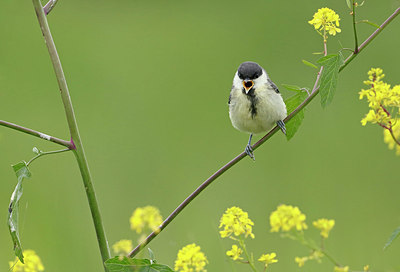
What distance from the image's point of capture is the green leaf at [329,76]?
1.60 meters

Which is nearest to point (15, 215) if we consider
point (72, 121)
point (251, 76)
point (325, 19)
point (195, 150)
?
point (72, 121)

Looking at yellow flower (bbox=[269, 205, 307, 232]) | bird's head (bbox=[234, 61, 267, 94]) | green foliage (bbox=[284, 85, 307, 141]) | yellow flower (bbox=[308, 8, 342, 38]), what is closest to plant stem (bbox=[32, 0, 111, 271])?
yellow flower (bbox=[269, 205, 307, 232])

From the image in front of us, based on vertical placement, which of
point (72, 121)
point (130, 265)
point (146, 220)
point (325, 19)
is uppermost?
point (325, 19)


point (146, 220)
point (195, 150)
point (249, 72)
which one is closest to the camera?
point (146, 220)

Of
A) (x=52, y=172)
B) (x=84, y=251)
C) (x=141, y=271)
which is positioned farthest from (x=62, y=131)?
(x=141, y=271)

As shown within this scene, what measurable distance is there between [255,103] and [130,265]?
3.48 ft

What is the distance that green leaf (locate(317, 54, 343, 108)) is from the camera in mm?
1596

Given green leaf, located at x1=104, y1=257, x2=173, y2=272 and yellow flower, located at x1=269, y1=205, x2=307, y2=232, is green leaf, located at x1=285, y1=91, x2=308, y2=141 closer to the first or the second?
yellow flower, located at x1=269, y1=205, x2=307, y2=232

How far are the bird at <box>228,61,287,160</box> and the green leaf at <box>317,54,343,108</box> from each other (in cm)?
75

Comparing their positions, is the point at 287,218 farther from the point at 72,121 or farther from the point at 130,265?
the point at 72,121

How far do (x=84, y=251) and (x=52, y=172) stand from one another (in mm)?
1997

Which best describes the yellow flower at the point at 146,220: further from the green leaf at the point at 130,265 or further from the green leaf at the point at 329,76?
the green leaf at the point at 329,76

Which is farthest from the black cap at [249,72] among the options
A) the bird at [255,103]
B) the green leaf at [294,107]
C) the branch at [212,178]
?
the branch at [212,178]

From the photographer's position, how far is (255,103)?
2.42 meters
